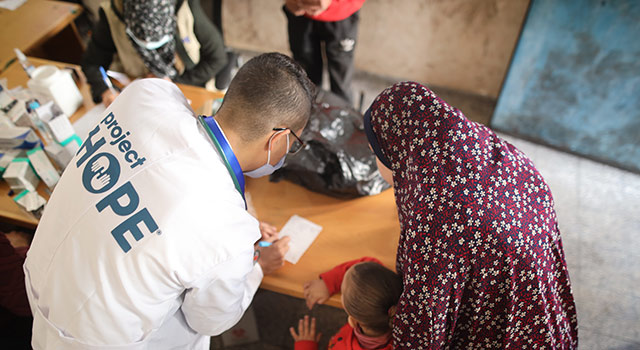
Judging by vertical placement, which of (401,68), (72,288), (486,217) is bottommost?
(401,68)

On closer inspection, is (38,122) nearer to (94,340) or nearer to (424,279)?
(94,340)

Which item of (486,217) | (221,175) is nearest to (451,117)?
(486,217)

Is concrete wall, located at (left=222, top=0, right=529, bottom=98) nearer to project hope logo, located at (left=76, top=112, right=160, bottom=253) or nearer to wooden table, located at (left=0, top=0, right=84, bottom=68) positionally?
wooden table, located at (left=0, top=0, right=84, bottom=68)

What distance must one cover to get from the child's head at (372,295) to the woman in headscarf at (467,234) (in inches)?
3.5

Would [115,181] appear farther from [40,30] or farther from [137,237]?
[40,30]

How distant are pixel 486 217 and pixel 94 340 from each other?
1.10 meters

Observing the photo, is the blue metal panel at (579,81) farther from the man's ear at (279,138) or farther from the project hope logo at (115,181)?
the project hope logo at (115,181)

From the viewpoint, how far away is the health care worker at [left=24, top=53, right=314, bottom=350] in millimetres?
1003

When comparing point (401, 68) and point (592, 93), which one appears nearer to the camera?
point (592, 93)

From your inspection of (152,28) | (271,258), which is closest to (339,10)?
(152,28)

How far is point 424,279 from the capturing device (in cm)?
112

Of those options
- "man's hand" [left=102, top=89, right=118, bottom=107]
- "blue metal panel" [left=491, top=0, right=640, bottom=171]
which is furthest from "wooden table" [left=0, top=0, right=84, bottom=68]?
"blue metal panel" [left=491, top=0, right=640, bottom=171]

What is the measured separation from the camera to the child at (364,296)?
132cm

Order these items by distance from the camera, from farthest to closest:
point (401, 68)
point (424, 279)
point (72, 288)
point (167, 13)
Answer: point (401, 68)
point (167, 13)
point (424, 279)
point (72, 288)
